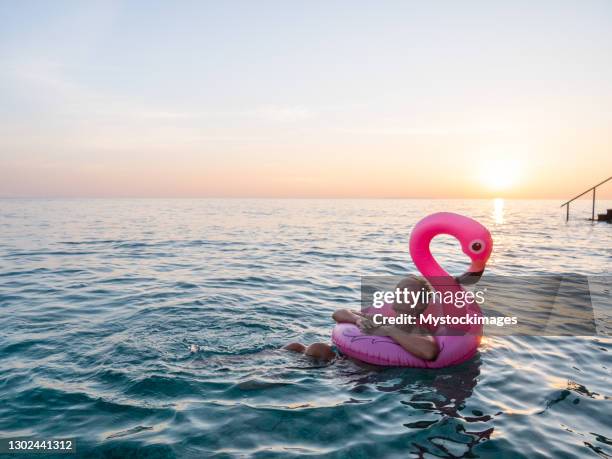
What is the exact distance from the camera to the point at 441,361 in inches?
253

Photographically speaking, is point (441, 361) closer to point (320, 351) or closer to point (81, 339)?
point (320, 351)

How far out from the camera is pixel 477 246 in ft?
21.7

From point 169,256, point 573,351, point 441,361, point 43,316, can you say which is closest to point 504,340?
point 573,351

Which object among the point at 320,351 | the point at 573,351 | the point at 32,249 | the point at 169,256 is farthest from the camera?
the point at 32,249

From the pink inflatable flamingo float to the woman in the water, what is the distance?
0.37 feet

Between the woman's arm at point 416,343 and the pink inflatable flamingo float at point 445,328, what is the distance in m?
0.11

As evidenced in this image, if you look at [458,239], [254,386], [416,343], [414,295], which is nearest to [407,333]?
[416,343]

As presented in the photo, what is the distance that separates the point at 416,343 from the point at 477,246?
1.71 m

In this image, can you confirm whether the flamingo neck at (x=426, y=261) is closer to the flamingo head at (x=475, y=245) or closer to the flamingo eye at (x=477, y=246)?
the flamingo head at (x=475, y=245)

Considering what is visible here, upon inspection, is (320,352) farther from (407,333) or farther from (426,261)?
(426,261)

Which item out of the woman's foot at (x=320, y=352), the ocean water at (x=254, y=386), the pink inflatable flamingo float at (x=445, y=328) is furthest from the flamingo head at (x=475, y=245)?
the woman's foot at (x=320, y=352)

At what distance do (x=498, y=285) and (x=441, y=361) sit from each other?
7.83 m

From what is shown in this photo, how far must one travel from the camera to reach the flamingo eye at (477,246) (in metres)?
6.60

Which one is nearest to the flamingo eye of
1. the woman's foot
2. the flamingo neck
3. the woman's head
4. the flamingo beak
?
the flamingo beak
